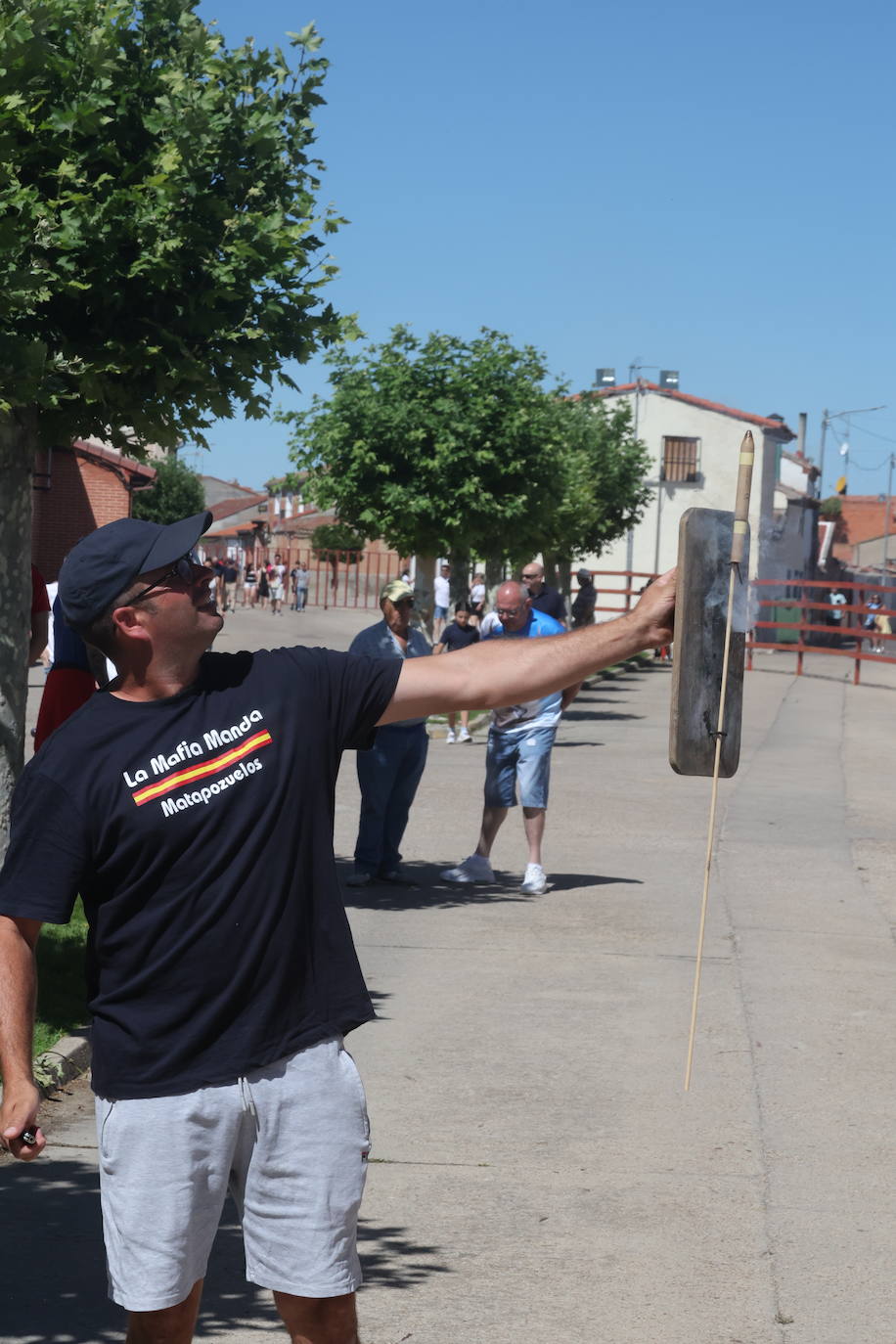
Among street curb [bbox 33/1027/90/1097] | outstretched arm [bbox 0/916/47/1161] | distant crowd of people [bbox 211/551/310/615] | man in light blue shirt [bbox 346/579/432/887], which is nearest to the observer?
outstretched arm [bbox 0/916/47/1161]

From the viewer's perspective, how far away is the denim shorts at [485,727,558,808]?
10234 mm

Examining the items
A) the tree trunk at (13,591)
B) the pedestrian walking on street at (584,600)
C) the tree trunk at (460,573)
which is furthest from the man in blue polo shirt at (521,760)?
the pedestrian walking on street at (584,600)

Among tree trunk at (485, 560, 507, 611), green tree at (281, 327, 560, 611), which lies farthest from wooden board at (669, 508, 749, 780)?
tree trunk at (485, 560, 507, 611)

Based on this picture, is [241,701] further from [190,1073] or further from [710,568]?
[710,568]

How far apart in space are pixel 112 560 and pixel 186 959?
2.52 feet

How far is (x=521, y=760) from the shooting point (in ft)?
33.7

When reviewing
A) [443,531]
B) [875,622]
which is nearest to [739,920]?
[443,531]

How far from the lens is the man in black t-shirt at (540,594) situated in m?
15.1

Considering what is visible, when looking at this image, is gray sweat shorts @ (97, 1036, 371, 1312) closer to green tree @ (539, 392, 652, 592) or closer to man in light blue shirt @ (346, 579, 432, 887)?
man in light blue shirt @ (346, 579, 432, 887)

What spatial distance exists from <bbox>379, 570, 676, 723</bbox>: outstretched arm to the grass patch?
10.2 feet

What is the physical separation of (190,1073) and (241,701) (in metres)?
0.70

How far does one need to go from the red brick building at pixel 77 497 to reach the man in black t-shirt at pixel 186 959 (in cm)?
3107

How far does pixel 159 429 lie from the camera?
7270 millimetres

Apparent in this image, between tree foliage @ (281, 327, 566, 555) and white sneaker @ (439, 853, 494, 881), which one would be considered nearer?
white sneaker @ (439, 853, 494, 881)
